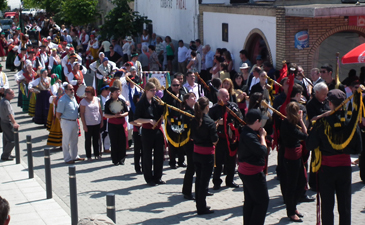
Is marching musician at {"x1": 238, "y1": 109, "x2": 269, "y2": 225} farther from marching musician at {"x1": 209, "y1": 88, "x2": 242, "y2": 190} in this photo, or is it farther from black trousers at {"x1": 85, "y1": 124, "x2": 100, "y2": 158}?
black trousers at {"x1": 85, "y1": 124, "x2": 100, "y2": 158}

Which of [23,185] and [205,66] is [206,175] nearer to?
[23,185]

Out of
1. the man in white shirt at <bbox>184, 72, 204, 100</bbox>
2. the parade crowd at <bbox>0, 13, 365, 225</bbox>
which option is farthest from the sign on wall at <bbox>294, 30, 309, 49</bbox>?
the man in white shirt at <bbox>184, 72, 204, 100</bbox>

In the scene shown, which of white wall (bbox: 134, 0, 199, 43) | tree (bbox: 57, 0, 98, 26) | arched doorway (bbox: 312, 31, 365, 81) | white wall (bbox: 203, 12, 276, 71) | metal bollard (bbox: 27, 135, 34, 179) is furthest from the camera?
tree (bbox: 57, 0, 98, 26)

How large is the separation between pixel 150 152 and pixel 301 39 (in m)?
7.02

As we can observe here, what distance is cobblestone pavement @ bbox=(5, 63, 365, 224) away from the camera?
8180mm

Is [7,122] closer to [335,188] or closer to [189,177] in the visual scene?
[189,177]

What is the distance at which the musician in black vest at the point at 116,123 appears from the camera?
11117 millimetres

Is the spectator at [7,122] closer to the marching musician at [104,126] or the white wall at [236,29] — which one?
the marching musician at [104,126]

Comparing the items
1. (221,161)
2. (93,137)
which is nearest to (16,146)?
(93,137)

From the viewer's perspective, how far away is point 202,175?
26.7 ft

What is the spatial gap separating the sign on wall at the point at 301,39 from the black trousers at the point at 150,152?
21.6ft

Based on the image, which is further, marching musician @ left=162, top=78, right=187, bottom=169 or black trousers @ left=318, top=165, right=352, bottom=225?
marching musician @ left=162, top=78, right=187, bottom=169

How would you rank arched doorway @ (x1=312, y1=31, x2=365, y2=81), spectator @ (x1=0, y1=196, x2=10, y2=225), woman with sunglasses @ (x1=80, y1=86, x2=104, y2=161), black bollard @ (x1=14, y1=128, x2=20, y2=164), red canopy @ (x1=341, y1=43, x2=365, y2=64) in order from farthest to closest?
arched doorway @ (x1=312, y1=31, x2=365, y2=81) < black bollard @ (x1=14, y1=128, x2=20, y2=164) < woman with sunglasses @ (x1=80, y1=86, x2=104, y2=161) < red canopy @ (x1=341, y1=43, x2=365, y2=64) < spectator @ (x1=0, y1=196, x2=10, y2=225)

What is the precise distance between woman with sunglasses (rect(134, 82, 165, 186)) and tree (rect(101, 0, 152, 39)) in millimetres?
15289
